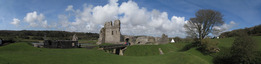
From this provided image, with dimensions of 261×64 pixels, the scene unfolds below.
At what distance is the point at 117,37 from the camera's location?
46.8 meters

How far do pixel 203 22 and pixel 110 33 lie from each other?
30.9m

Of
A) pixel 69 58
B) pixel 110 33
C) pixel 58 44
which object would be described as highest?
pixel 110 33

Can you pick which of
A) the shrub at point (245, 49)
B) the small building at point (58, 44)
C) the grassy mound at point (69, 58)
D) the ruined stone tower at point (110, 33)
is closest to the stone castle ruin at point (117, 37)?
the ruined stone tower at point (110, 33)

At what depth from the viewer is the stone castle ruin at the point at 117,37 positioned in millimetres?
44703

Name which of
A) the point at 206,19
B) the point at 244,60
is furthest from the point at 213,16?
the point at 244,60

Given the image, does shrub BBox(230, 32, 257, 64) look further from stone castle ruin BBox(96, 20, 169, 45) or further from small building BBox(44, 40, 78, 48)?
stone castle ruin BBox(96, 20, 169, 45)

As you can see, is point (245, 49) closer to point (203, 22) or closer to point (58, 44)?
point (203, 22)

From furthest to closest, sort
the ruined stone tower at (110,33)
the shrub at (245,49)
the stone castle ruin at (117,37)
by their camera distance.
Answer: the ruined stone tower at (110,33) → the stone castle ruin at (117,37) → the shrub at (245,49)

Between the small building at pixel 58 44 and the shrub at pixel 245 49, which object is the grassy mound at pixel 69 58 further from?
the small building at pixel 58 44

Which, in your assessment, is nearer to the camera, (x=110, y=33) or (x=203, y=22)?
(x=203, y=22)

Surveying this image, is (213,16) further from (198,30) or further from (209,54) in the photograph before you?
(209,54)

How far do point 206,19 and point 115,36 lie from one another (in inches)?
1153

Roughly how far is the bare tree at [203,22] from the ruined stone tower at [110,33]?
23275 mm

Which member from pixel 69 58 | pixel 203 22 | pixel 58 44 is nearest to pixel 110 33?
pixel 58 44
